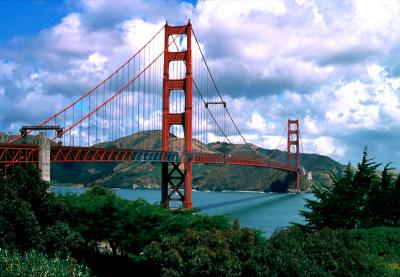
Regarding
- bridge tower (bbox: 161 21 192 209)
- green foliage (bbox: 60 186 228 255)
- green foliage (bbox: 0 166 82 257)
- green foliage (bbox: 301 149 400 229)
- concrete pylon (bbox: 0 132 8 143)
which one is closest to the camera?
green foliage (bbox: 0 166 82 257)

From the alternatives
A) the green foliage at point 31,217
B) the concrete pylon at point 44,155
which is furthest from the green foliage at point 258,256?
the concrete pylon at point 44,155

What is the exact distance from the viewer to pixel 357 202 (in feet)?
86.1

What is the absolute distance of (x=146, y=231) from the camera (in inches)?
875

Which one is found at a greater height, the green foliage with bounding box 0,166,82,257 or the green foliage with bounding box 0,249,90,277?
the green foliage with bounding box 0,166,82,257

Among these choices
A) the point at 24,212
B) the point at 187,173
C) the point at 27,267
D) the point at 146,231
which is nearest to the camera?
the point at 27,267

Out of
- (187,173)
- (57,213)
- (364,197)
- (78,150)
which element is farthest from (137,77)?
(57,213)

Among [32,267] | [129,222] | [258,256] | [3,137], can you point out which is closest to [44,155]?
[3,137]

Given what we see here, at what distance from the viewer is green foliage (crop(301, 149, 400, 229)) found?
2527cm

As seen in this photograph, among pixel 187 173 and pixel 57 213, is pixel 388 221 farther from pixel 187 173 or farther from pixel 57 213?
pixel 187 173

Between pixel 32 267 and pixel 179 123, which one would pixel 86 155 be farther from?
pixel 32 267

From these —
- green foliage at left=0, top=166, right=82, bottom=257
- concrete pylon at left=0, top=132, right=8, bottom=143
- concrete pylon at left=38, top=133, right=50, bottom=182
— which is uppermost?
concrete pylon at left=0, top=132, right=8, bottom=143

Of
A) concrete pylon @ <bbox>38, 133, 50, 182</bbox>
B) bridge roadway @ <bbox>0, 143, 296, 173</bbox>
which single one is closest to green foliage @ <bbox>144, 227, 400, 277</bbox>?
bridge roadway @ <bbox>0, 143, 296, 173</bbox>

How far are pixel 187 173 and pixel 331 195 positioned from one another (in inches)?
1438

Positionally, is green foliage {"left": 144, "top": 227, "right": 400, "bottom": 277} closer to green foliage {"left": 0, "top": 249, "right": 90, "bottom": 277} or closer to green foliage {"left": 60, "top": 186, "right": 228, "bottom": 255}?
green foliage {"left": 0, "top": 249, "right": 90, "bottom": 277}
